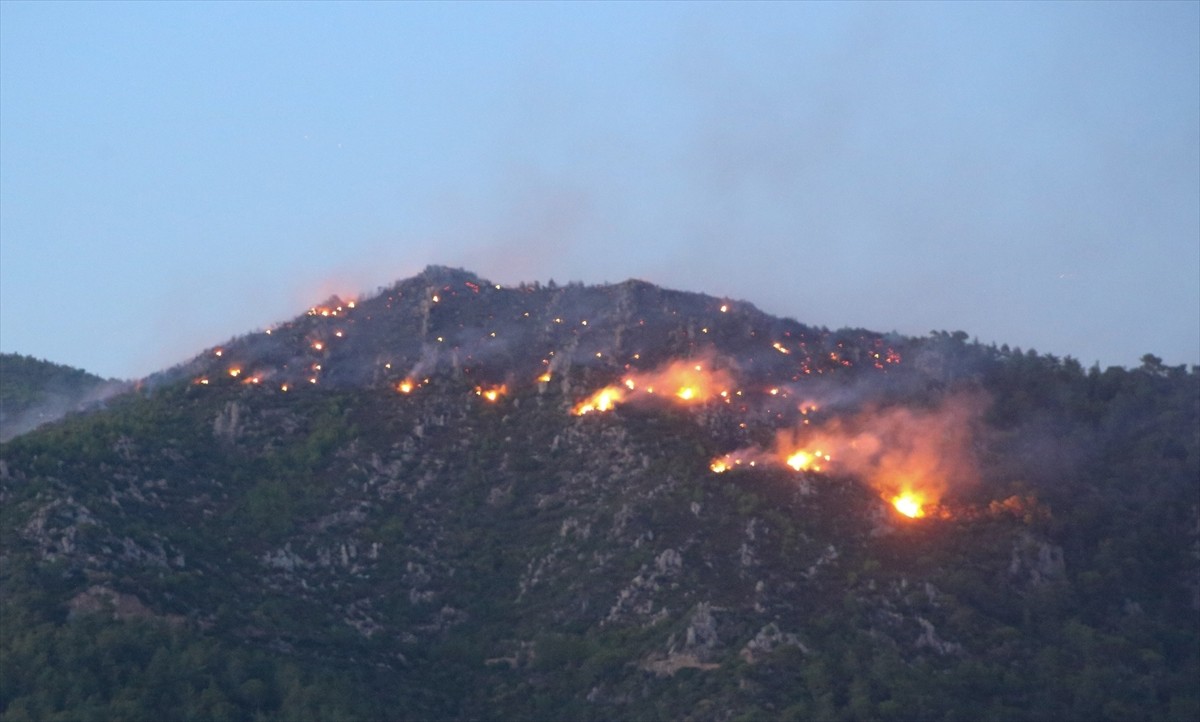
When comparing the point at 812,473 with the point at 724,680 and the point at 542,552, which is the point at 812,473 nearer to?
the point at 542,552

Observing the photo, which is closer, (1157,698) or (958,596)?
(1157,698)

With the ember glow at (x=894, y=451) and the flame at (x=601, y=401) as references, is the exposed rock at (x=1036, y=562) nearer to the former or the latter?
the ember glow at (x=894, y=451)

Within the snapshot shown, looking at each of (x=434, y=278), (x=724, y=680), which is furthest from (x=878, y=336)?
(x=724, y=680)

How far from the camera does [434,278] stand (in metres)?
A: 116

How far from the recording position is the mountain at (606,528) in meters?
69.2

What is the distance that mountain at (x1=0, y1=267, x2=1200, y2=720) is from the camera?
2726 inches

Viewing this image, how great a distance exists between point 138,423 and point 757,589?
126 feet

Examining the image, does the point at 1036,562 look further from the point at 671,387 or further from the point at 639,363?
the point at 639,363

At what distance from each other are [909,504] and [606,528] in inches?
642

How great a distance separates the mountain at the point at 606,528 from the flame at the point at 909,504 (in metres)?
0.27

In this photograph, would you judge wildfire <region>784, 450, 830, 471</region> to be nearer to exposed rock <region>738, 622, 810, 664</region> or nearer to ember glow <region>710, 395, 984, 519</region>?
ember glow <region>710, 395, 984, 519</region>

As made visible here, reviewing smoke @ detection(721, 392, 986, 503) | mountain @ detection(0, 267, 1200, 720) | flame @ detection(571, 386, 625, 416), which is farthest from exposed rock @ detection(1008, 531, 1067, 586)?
flame @ detection(571, 386, 625, 416)

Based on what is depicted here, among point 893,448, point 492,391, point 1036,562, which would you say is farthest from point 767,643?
point 492,391

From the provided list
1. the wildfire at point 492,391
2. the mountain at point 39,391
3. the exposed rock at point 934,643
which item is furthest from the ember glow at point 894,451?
the mountain at point 39,391
